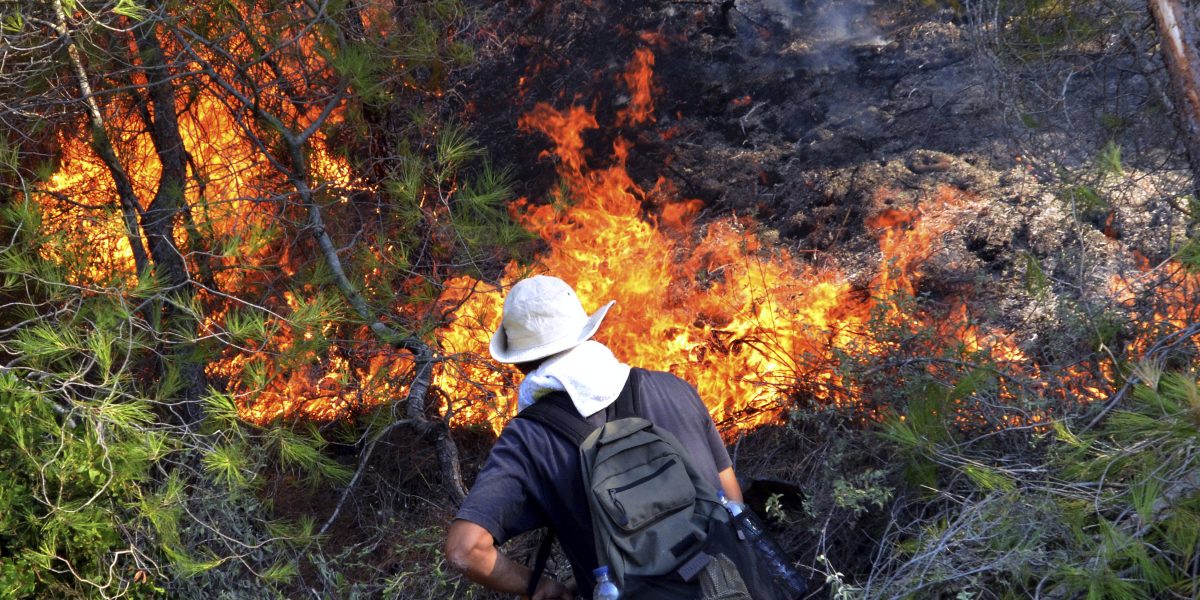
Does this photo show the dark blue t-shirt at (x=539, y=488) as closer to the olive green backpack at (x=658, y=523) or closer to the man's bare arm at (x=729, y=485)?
the olive green backpack at (x=658, y=523)

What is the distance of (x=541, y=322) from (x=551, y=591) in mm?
842

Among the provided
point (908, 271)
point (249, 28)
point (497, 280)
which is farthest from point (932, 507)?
point (249, 28)

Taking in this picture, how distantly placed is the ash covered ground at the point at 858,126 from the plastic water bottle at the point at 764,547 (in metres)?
3.05

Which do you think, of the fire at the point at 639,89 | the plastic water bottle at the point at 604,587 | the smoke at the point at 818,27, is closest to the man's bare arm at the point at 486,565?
the plastic water bottle at the point at 604,587

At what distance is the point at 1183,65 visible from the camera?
15.7 ft

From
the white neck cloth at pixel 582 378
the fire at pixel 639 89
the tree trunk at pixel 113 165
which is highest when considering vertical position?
the tree trunk at pixel 113 165

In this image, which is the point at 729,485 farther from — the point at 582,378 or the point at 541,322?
the point at 541,322

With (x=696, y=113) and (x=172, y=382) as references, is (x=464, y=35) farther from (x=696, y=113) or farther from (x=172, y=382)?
(x=172, y=382)

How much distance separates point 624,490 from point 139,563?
3122 mm

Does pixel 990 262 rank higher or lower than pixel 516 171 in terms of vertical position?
lower

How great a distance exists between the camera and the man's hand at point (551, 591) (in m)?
3.16

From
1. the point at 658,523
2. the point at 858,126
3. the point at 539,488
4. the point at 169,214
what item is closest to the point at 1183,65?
the point at 858,126

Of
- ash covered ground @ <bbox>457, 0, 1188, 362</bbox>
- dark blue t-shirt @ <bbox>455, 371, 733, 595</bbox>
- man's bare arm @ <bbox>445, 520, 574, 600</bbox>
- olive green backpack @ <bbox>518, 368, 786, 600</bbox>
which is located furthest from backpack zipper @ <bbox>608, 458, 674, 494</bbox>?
ash covered ground @ <bbox>457, 0, 1188, 362</bbox>

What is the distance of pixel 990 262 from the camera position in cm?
669
